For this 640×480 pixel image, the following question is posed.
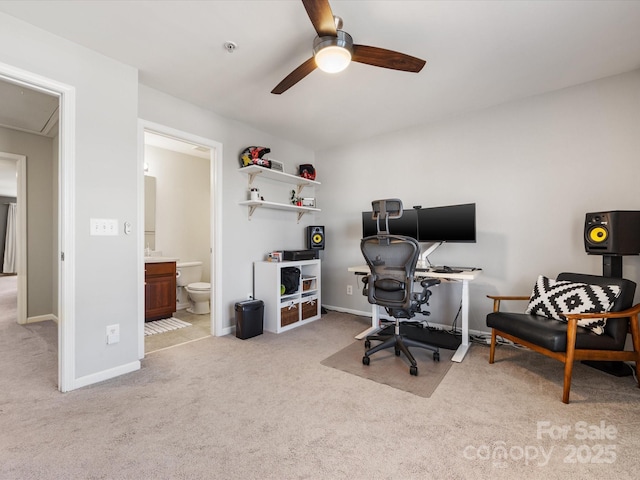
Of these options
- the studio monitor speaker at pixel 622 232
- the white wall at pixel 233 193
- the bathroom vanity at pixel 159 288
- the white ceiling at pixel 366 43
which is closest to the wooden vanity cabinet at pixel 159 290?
the bathroom vanity at pixel 159 288

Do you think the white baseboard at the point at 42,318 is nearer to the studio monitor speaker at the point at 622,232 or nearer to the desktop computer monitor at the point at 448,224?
the desktop computer monitor at the point at 448,224

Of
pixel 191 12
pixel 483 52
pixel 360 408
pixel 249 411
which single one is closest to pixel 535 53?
pixel 483 52

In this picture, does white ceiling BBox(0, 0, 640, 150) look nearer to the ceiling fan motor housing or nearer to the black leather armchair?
the ceiling fan motor housing

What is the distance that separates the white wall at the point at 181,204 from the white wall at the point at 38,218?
123 centimetres

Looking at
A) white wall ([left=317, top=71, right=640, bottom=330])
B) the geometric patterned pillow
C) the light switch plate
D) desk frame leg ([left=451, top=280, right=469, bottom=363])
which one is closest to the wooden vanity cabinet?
the light switch plate

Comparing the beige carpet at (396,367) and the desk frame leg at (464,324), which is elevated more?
the desk frame leg at (464,324)

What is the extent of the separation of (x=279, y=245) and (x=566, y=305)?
308cm

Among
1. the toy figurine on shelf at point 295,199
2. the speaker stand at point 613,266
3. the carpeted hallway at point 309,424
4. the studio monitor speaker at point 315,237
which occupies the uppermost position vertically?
the toy figurine on shelf at point 295,199

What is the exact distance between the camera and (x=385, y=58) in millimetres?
1817

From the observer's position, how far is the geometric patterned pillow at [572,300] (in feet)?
6.73

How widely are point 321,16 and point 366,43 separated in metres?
0.66

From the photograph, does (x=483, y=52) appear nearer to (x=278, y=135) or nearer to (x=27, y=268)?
(x=278, y=135)

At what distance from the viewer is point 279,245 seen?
3.98 m

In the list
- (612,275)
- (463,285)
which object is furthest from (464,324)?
(612,275)
